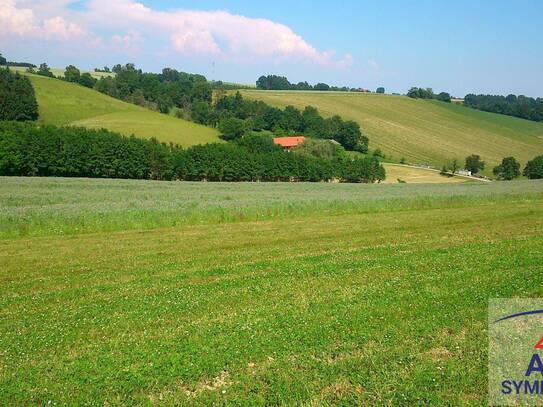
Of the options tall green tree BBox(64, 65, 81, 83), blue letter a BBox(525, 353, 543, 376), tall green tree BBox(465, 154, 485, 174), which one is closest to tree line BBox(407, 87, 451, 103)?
tall green tree BBox(465, 154, 485, 174)

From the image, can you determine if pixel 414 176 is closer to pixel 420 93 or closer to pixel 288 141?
pixel 288 141

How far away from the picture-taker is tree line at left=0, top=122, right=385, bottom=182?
210 ft

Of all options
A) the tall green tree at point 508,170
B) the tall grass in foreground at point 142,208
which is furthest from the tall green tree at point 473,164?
the tall grass in foreground at point 142,208

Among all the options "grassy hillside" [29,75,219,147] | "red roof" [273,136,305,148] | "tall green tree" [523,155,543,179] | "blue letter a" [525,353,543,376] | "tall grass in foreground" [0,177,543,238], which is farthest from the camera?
"red roof" [273,136,305,148]

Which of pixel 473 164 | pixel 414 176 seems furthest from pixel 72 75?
pixel 473 164

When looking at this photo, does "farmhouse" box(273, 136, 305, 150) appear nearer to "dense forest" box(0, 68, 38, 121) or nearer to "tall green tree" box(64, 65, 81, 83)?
"dense forest" box(0, 68, 38, 121)

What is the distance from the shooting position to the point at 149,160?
74.8 metres

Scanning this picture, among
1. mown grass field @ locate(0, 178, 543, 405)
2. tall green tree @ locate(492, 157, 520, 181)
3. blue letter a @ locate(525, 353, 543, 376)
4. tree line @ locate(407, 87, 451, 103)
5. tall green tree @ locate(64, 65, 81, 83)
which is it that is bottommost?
mown grass field @ locate(0, 178, 543, 405)

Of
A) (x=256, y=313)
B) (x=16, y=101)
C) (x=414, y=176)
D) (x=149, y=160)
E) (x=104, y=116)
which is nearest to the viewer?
(x=256, y=313)

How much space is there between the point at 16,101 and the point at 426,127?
111 meters

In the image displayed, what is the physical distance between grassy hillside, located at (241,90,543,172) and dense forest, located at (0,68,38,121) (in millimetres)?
72591

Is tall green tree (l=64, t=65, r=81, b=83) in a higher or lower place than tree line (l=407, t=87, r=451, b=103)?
lower

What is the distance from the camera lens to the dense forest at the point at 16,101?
294 feet

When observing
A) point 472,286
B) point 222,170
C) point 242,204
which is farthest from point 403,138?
point 472,286
